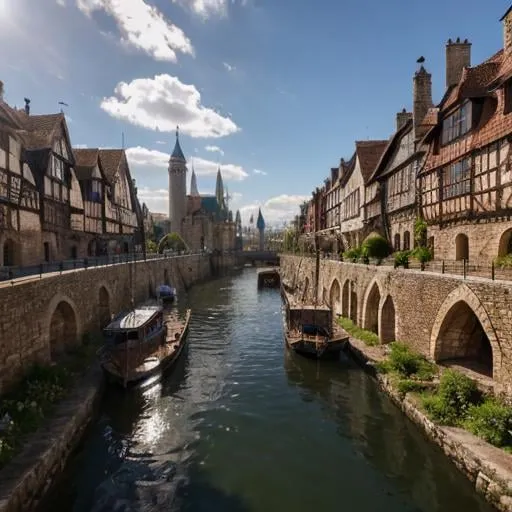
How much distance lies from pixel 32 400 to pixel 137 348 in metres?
5.96

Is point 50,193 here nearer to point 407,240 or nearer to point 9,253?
point 9,253

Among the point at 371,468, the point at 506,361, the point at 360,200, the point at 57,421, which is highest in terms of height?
the point at 360,200

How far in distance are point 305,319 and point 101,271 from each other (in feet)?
44.7

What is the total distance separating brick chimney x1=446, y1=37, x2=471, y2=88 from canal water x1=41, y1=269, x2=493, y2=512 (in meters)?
20.6

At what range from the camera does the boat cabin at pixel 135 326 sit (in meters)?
18.5

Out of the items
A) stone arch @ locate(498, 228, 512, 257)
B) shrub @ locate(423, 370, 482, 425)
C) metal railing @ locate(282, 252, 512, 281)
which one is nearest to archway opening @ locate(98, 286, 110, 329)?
A: metal railing @ locate(282, 252, 512, 281)

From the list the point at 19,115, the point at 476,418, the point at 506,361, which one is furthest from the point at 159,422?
the point at 19,115

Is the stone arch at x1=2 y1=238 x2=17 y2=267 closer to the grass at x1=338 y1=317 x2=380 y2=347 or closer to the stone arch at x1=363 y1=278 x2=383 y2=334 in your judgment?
the grass at x1=338 y1=317 x2=380 y2=347

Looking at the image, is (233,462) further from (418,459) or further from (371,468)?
(418,459)

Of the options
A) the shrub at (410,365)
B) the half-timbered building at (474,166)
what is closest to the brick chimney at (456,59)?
the half-timbered building at (474,166)

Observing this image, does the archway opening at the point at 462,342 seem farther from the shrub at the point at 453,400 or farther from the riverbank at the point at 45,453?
the riverbank at the point at 45,453

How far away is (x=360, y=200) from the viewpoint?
3788cm

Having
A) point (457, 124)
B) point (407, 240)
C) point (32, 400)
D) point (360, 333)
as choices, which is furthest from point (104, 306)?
point (457, 124)

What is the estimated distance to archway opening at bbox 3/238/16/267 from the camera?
25.2 m
